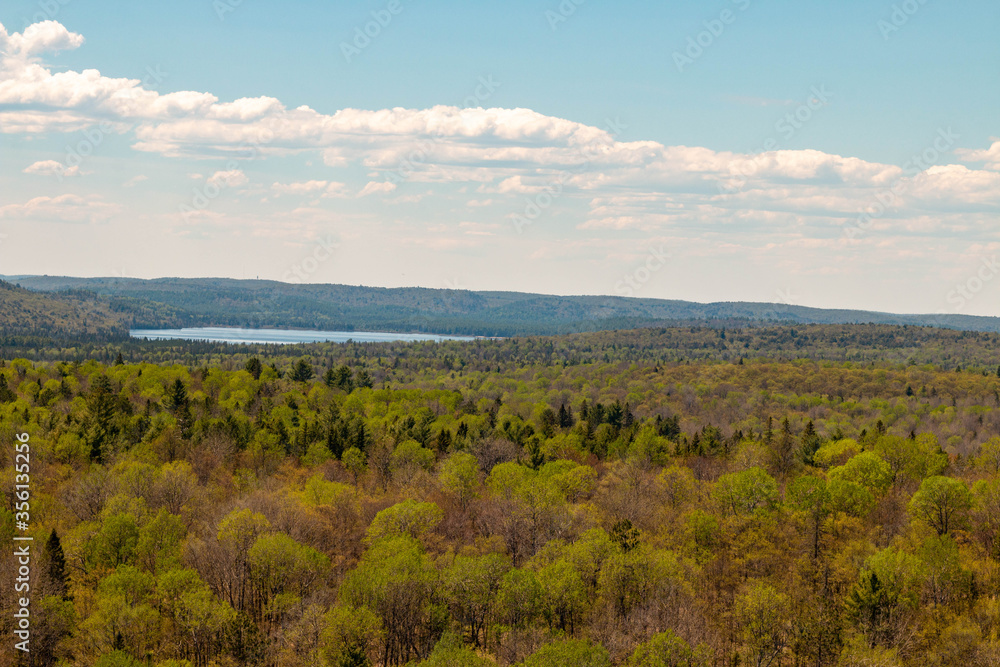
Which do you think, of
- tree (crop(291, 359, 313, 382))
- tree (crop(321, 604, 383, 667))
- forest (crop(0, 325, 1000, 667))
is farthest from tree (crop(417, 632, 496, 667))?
tree (crop(291, 359, 313, 382))

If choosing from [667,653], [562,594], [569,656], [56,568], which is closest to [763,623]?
[667,653]

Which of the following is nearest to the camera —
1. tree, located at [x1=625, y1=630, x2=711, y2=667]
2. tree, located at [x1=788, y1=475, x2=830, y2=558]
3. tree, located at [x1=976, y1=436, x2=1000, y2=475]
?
tree, located at [x1=625, y1=630, x2=711, y2=667]

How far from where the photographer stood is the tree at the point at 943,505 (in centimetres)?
7838

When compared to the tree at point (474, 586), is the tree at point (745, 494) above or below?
above

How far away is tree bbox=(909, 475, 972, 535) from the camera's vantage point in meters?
78.4

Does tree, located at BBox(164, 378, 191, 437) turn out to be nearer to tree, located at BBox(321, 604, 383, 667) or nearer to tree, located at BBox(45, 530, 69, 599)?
tree, located at BBox(45, 530, 69, 599)

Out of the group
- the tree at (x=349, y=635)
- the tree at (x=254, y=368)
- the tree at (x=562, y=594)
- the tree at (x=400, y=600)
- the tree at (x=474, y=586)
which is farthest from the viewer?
the tree at (x=254, y=368)

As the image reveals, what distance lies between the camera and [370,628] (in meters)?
59.4

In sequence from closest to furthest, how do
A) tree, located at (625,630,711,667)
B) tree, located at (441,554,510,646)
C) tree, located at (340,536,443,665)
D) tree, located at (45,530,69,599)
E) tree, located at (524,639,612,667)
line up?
tree, located at (524,639,612,667)
tree, located at (625,630,711,667)
tree, located at (340,536,443,665)
tree, located at (45,530,69,599)
tree, located at (441,554,510,646)

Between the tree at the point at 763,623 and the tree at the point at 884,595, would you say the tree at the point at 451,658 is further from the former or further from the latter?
the tree at the point at 884,595

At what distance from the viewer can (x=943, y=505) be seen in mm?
78812

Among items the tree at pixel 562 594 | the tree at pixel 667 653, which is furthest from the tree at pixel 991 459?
the tree at pixel 667 653

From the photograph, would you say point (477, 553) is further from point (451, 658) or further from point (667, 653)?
point (667, 653)

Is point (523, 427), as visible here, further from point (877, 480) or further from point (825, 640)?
point (825, 640)
